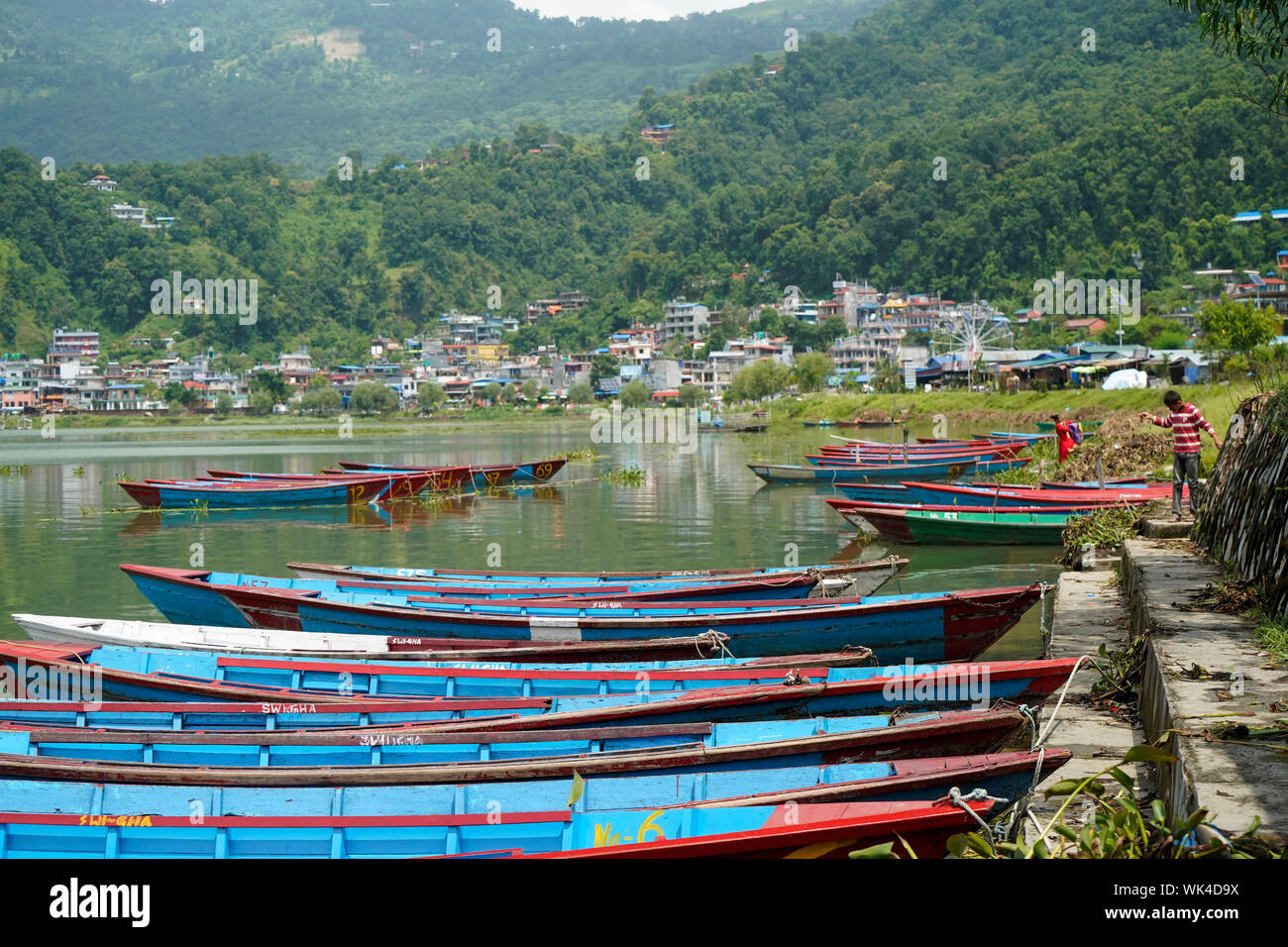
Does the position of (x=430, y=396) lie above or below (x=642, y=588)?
above

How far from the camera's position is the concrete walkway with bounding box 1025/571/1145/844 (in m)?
5.75

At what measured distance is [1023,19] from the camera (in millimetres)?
176875

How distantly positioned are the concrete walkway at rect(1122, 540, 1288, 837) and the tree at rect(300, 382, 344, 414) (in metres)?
106

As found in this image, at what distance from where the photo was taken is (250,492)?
28.9m

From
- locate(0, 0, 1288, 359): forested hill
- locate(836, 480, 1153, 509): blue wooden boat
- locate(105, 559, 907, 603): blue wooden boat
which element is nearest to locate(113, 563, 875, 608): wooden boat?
locate(105, 559, 907, 603): blue wooden boat

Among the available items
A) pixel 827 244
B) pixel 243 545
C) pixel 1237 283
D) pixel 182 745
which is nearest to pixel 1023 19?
pixel 827 244

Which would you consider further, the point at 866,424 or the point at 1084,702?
the point at 866,424

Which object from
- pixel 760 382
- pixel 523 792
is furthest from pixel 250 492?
pixel 760 382

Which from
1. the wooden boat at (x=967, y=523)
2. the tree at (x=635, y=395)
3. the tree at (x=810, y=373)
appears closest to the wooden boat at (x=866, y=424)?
the tree at (x=810, y=373)

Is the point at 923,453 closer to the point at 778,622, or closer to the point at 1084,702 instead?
the point at 778,622

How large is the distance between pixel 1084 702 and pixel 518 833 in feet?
13.5

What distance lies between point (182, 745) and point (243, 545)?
57.7 feet

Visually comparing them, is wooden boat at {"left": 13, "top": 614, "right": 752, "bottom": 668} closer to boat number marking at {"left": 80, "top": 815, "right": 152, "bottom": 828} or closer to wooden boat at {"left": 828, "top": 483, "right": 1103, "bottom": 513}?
boat number marking at {"left": 80, "top": 815, "right": 152, "bottom": 828}

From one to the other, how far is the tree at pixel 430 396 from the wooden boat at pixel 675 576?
101094 millimetres
